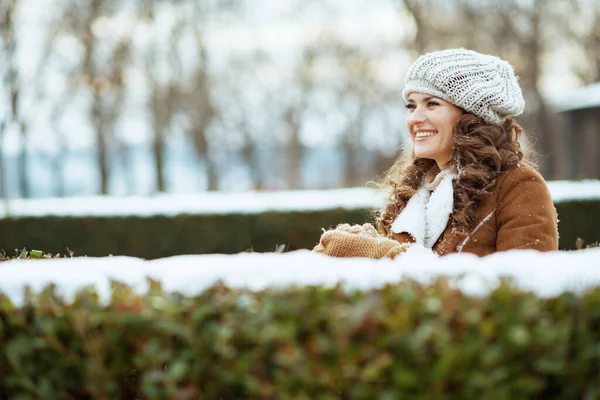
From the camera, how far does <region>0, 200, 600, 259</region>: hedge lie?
8.41 m

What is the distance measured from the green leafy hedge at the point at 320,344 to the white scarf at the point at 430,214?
4.30 feet

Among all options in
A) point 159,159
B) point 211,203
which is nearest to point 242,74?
point 159,159

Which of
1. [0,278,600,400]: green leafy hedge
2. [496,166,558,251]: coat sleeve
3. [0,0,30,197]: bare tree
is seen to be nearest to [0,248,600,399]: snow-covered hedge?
[0,278,600,400]: green leafy hedge

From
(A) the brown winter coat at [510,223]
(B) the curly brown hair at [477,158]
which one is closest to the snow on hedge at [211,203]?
(B) the curly brown hair at [477,158]

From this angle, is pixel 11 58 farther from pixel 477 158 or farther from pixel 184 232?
pixel 477 158

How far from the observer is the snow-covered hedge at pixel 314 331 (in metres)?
1.89

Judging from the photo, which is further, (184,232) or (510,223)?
(184,232)

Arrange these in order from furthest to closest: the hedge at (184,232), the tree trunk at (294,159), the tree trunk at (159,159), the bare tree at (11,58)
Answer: the tree trunk at (294,159) → the tree trunk at (159,159) → the bare tree at (11,58) → the hedge at (184,232)

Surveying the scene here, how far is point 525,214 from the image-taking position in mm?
3076

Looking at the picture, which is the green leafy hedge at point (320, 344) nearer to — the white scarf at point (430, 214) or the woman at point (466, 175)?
the woman at point (466, 175)

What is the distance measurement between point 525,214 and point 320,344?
63.3 inches

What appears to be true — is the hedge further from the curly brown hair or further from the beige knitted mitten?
the beige knitted mitten

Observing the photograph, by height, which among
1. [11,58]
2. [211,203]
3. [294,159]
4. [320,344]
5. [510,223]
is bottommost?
[294,159]

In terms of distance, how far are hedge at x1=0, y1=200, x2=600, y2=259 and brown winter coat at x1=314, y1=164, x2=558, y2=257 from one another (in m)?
5.14
